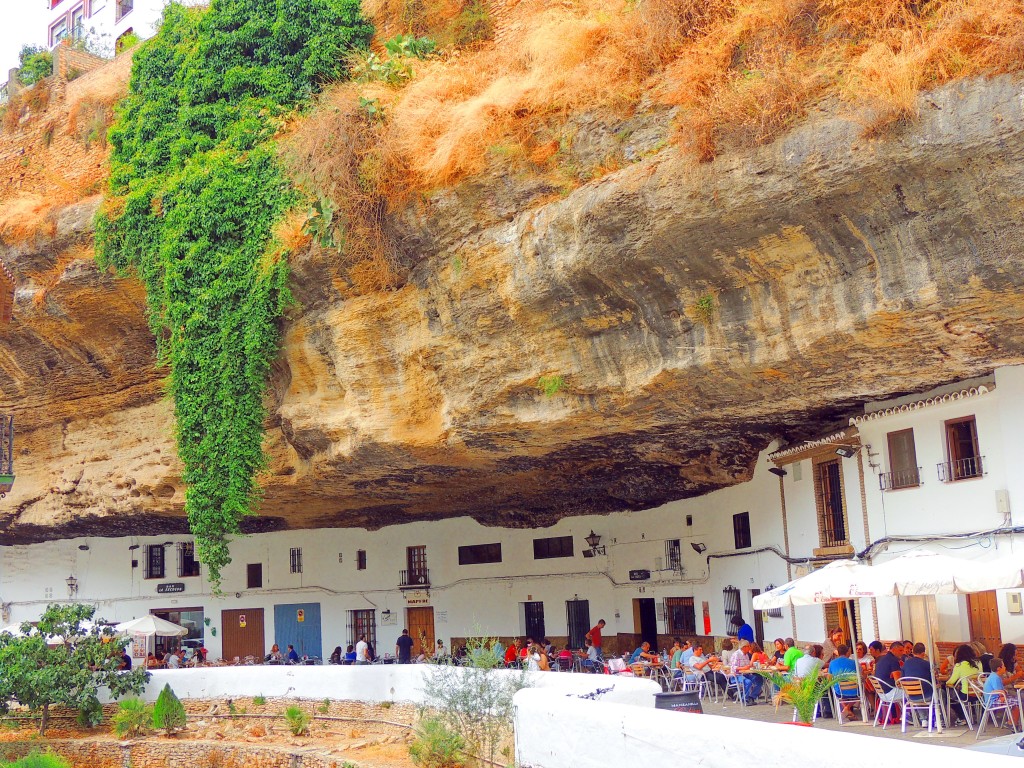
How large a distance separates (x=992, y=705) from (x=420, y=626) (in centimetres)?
1790

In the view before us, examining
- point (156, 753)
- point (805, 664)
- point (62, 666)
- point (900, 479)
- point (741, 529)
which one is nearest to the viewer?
point (805, 664)

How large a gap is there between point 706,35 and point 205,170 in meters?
9.57

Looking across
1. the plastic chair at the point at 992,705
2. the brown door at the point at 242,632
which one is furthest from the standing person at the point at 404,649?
the plastic chair at the point at 992,705

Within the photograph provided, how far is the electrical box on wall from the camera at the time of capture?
11711 mm

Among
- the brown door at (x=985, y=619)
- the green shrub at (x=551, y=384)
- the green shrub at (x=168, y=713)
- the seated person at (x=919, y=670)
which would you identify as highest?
the green shrub at (x=551, y=384)

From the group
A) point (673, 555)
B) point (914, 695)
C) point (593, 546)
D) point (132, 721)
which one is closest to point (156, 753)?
point (132, 721)

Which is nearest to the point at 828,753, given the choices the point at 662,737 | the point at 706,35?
the point at 662,737

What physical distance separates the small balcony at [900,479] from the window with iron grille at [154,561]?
2117 cm

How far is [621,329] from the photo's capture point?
1362 cm

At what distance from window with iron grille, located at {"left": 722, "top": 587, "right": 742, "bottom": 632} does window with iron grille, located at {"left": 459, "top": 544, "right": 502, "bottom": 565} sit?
7.61 metres

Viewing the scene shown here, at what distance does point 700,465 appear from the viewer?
18.7m

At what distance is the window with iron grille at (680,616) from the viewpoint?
20.3m

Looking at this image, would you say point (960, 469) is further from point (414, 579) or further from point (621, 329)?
point (414, 579)

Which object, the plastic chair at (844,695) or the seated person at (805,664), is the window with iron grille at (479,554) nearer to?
the seated person at (805,664)
